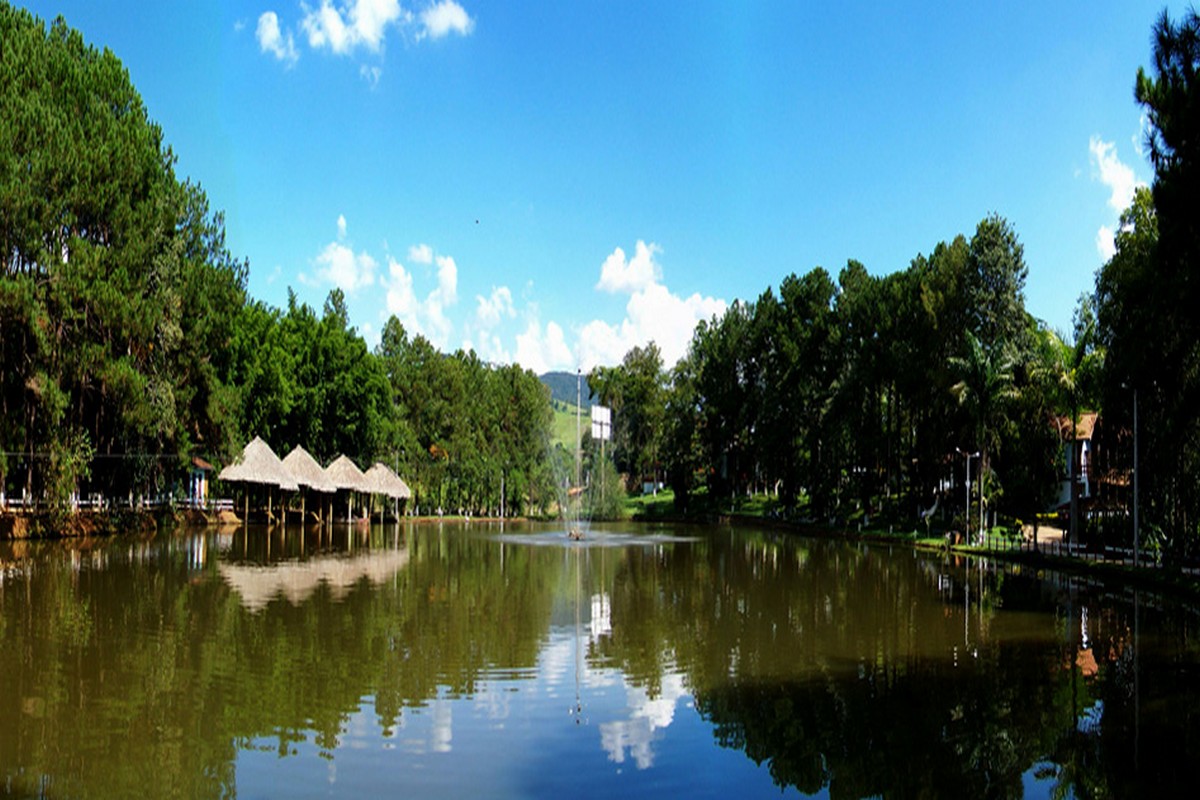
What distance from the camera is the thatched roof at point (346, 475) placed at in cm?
5121

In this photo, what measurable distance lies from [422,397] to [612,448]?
24.3 m

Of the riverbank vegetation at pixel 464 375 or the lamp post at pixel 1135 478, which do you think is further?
the lamp post at pixel 1135 478

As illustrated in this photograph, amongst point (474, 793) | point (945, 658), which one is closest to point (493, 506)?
point (945, 658)

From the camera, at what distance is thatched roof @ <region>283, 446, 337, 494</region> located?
160 ft

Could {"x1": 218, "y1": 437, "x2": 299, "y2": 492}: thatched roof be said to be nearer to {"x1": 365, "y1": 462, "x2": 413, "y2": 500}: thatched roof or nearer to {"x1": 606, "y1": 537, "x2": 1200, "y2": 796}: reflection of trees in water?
{"x1": 365, "y1": 462, "x2": 413, "y2": 500}: thatched roof

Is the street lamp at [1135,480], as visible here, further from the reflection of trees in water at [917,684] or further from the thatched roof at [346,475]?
the thatched roof at [346,475]

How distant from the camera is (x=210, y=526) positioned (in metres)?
45.4

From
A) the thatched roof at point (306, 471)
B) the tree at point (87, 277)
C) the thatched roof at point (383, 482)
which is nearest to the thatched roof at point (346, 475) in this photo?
the thatched roof at point (306, 471)

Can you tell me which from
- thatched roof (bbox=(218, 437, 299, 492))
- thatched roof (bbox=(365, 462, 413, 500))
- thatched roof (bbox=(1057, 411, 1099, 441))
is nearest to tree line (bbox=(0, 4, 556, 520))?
thatched roof (bbox=(218, 437, 299, 492))

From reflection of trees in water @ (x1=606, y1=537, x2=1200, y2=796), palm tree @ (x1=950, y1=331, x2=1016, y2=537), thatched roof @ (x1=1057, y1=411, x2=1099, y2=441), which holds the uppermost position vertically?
palm tree @ (x1=950, y1=331, x2=1016, y2=537)

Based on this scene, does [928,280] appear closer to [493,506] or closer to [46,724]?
[493,506]

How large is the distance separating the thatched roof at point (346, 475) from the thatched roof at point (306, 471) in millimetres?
532

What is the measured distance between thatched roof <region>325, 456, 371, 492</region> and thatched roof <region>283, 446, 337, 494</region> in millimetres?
532

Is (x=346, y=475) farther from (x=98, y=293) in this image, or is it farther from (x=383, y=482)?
(x=98, y=293)
